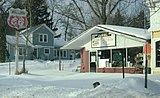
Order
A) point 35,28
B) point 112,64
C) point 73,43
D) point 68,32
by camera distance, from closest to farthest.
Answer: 1. point 112,64
2. point 73,43
3. point 35,28
4. point 68,32

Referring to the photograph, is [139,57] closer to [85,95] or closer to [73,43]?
[73,43]

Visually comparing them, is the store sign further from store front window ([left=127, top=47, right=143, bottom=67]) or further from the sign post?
the sign post

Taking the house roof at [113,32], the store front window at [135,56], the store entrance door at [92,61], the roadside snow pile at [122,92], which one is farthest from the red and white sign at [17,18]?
the roadside snow pile at [122,92]

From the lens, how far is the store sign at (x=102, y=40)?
29.9 metres

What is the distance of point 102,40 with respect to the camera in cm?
3081

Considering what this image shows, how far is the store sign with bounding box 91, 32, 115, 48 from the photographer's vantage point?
29.9 m

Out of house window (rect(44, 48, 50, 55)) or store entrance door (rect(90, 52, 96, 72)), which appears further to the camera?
house window (rect(44, 48, 50, 55))

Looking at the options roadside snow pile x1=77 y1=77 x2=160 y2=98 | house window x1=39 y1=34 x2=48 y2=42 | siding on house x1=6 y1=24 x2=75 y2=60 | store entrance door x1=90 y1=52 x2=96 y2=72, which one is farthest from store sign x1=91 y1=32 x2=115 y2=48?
house window x1=39 y1=34 x2=48 y2=42

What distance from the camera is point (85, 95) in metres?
11.2

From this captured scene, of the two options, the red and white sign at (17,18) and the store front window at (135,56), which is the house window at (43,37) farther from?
the store front window at (135,56)

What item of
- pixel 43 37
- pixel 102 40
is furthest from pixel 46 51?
pixel 102 40

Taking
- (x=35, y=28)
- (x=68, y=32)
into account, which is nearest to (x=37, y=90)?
(x=35, y=28)

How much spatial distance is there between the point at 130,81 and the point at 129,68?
1529 cm

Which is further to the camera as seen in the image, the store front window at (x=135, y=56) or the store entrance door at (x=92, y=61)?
the store entrance door at (x=92, y=61)
